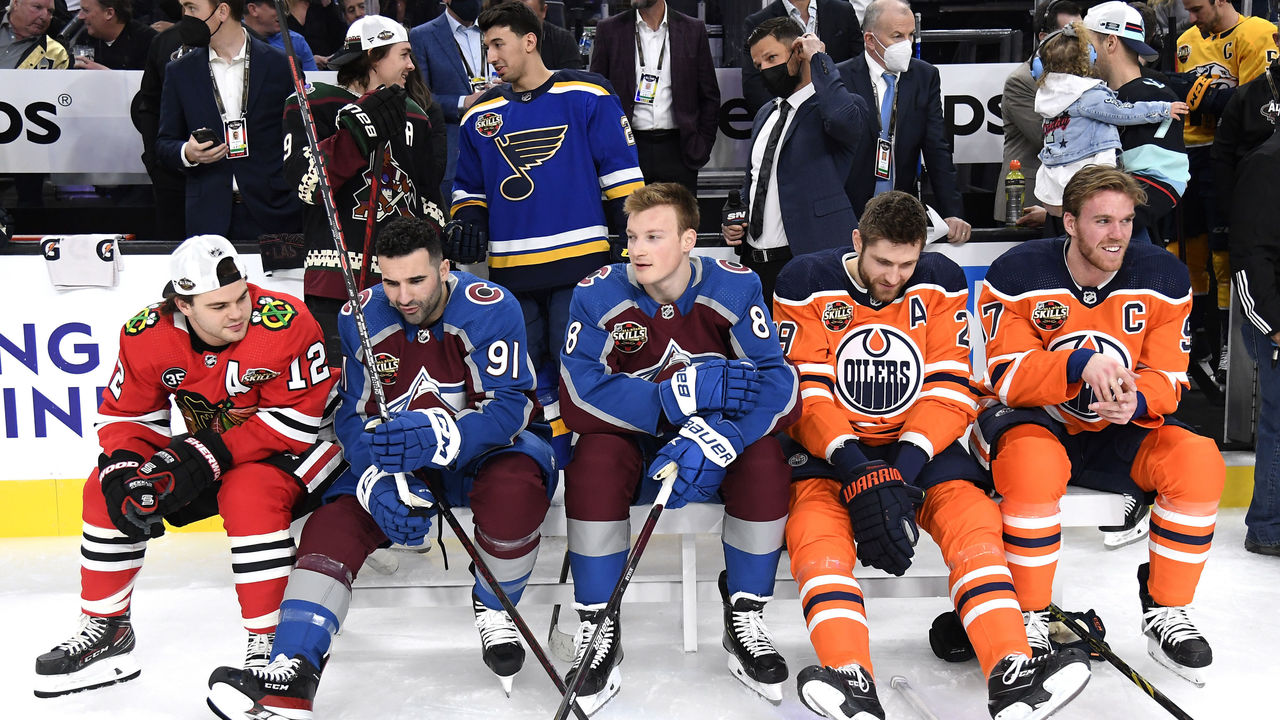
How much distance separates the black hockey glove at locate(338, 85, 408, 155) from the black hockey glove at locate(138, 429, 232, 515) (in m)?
0.90

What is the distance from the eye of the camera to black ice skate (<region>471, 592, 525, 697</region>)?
8.18ft

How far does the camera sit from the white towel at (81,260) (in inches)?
137

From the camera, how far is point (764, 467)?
2.51 meters

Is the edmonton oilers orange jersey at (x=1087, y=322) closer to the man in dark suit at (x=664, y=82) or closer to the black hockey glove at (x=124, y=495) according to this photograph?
the man in dark suit at (x=664, y=82)

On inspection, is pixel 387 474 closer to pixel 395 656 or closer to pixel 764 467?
pixel 395 656

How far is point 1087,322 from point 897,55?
4.11 feet

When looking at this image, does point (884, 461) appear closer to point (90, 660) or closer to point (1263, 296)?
point (1263, 296)

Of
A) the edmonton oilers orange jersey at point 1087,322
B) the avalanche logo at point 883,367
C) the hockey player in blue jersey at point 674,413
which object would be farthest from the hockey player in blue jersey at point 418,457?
the edmonton oilers orange jersey at point 1087,322

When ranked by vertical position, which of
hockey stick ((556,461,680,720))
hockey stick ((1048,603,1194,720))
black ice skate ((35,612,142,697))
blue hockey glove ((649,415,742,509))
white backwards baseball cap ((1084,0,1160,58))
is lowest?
hockey stick ((1048,603,1194,720))

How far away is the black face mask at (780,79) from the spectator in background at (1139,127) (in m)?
0.90

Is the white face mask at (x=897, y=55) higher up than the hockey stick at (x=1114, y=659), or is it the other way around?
the white face mask at (x=897, y=55)

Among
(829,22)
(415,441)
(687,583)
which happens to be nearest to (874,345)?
(687,583)

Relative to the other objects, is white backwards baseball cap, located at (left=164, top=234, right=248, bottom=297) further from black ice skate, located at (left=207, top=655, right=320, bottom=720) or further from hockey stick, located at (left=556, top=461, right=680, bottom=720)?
hockey stick, located at (left=556, top=461, right=680, bottom=720)

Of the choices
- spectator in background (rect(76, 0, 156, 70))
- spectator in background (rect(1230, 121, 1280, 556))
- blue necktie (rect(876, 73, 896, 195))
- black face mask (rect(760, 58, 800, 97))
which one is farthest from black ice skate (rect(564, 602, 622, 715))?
spectator in background (rect(76, 0, 156, 70))
